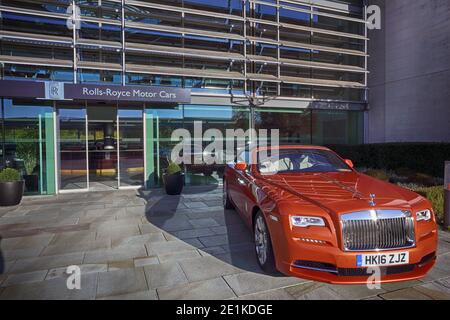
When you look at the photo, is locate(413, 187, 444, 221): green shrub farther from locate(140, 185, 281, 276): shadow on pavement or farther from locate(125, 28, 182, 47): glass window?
locate(125, 28, 182, 47): glass window

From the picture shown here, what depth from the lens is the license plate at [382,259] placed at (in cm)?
292

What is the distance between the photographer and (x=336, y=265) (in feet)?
9.62

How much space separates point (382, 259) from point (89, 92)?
28.5ft

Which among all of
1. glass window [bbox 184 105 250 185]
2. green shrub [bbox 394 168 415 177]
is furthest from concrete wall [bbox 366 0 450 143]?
glass window [bbox 184 105 250 185]

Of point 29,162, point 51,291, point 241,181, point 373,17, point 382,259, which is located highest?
point 373,17

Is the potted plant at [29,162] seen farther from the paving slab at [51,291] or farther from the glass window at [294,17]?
the glass window at [294,17]

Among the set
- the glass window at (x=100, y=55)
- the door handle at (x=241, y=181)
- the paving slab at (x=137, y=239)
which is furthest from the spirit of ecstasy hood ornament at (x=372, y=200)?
the glass window at (x=100, y=55)

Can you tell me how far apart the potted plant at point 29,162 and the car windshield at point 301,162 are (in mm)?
7568

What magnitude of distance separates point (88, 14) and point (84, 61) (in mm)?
1742

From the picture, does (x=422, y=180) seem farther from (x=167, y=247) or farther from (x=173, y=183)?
(x=167, y=247)

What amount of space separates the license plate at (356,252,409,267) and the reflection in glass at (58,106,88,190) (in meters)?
9.34

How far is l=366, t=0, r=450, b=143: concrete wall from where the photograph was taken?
439 inches

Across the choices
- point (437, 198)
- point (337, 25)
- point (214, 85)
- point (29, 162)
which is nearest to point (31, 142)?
point (29, 162)
